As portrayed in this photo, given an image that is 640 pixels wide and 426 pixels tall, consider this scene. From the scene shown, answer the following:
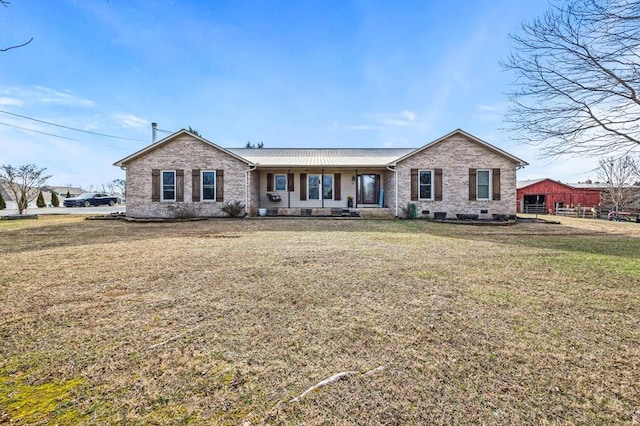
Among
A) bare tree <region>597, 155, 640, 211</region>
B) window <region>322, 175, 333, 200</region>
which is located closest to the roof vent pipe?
window <region>322, 175, 333, 200</region>

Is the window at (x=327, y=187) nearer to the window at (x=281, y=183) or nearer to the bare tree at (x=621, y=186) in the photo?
the window at (x=281, y=183)

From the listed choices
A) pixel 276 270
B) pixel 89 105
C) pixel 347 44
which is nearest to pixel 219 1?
pixel 347 44

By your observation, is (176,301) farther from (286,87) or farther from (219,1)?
(286,87)

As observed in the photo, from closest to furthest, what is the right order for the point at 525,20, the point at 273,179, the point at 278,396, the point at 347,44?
1. the point at 278,396
2. the point at 525,20
3. the point at 347,44
4. the point at 273,179

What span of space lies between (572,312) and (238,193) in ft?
50.2

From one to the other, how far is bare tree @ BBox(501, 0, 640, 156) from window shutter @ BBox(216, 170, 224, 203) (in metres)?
13.5

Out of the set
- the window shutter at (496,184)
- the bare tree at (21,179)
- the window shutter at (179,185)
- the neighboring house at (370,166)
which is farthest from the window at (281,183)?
the bare tree at (21,179)

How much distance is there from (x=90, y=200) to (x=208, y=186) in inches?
979

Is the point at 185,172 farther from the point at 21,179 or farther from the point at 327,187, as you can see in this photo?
the point at 21,179

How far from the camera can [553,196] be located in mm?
32938

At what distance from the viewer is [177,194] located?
54.9ft

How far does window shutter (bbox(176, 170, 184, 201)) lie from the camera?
16.7m

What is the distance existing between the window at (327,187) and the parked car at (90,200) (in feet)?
94.8

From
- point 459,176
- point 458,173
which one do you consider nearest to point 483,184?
point 459,176
